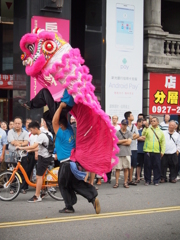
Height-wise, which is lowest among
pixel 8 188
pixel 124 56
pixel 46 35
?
pixel 8 188

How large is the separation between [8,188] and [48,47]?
13.0ft

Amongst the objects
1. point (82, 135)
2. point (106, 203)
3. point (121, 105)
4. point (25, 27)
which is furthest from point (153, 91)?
point (82, 135)

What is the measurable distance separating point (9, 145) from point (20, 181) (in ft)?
6.07

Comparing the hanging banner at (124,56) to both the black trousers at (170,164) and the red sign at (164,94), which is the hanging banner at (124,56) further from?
the black trousers at (170,164)

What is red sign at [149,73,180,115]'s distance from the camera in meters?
19.7

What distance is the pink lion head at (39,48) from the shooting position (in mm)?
7152

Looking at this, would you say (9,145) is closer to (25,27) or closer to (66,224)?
(66,224)

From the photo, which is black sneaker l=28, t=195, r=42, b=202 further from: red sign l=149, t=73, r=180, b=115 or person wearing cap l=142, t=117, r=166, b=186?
red sign l=149, t=73, r=180, b=115

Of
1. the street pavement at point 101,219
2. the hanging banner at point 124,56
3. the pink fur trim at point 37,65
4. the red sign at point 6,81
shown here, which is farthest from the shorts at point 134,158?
the red sign at point 6,81

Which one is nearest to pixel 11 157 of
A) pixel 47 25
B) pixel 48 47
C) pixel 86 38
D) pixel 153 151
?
pixel 48 47

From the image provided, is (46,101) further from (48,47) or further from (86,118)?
(48,47)

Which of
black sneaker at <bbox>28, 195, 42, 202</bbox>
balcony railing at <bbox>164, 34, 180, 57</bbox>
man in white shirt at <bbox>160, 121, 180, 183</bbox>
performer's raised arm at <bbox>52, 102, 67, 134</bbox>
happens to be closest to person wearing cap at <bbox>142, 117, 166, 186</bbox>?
man in white shirt at <bbox>160, 121, 180, 183</bbox>

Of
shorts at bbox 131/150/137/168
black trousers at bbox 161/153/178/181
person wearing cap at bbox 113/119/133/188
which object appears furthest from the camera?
black trousers at bbox 161/153/178/181

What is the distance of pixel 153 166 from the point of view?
1317 centimetres
